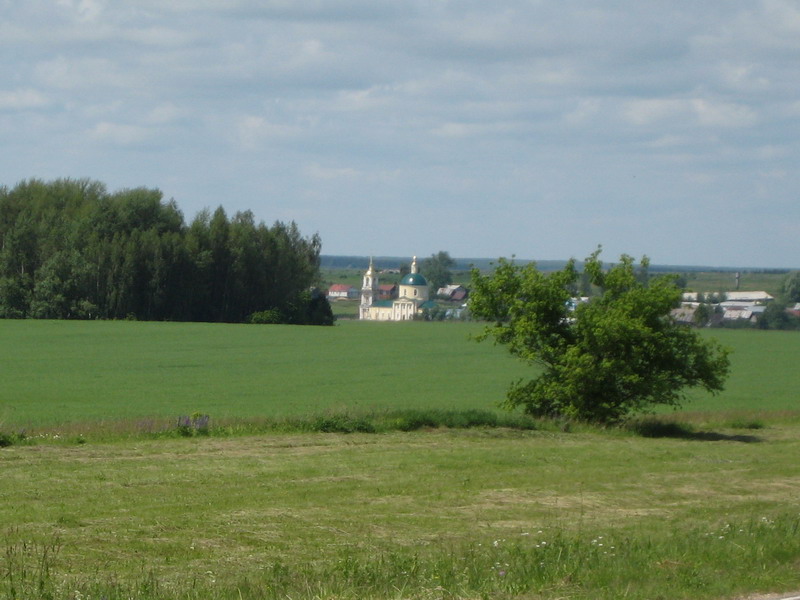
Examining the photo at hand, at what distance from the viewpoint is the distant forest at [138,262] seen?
8994cm

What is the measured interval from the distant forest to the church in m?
54.8

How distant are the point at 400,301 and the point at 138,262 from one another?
72.8 m

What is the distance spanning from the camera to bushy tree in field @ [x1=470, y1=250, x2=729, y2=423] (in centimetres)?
2728

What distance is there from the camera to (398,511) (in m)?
13.5

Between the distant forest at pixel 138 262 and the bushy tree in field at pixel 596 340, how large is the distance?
6748 cm

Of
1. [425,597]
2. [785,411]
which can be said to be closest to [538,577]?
[425,597]

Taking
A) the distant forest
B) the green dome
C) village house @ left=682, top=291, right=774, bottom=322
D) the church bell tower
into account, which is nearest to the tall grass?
the distant forest

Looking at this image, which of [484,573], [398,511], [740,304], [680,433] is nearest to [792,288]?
[740,304]

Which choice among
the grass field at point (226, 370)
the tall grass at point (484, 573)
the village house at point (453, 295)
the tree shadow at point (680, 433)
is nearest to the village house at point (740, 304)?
the grass field at point (226, 370)

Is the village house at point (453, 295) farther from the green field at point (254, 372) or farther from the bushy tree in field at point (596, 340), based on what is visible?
the bushy tree in field at point (596, 340)

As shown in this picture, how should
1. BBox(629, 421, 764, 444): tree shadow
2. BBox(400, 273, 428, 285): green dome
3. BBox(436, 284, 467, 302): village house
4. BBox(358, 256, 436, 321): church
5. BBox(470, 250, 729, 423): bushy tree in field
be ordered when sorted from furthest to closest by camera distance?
BBox(436, 284, 467, 302): village house → BBox(400, 273, 428, 285): green dome → BBox(358, 256, 436, 321): church → BBox(629, 421, 764, 444): tree shadow → BBox(470, 250, 729, 423): bushy tree in field

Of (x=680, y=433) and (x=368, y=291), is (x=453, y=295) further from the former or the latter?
(x=680, y=433)

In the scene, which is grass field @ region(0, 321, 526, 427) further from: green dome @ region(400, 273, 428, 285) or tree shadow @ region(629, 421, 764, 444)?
green dome @ region(400, 273, 428, 285)

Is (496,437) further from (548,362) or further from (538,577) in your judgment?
(538,577)
